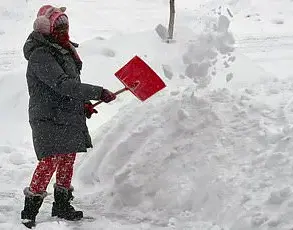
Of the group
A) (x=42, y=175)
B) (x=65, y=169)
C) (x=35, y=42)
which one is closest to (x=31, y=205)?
(x=42, y=175)

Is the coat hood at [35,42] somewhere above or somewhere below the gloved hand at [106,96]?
above

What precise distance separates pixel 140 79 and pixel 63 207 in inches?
44.1

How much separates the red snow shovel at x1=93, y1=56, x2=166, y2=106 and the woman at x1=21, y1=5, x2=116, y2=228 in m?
0.34

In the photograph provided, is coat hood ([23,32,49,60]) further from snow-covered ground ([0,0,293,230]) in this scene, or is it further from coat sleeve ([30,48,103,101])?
snow-covered ground ([0,0,293,230])

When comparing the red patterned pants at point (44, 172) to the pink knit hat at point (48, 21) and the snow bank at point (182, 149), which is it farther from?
the pink knit hat at point (48, 21)

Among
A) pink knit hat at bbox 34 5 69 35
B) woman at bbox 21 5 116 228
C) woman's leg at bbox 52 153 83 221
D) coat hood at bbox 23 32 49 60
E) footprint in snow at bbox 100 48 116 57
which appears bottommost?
footprint in snow at bbox 100 48 116 57

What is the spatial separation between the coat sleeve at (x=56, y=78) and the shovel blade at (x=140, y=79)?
1.60ft

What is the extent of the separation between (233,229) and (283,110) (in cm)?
146

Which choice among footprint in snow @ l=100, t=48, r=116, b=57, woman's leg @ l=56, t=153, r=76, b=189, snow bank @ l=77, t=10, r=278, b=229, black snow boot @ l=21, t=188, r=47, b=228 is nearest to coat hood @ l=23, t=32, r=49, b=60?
woman's leg @ l=56, t=153, r=76, b=189

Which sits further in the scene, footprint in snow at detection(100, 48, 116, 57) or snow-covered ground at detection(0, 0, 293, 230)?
footprint in snow at detection(100, 48, 116, 57)

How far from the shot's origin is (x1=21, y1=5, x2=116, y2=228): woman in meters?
3.71

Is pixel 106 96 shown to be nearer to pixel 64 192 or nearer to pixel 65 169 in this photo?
pixel 65 169

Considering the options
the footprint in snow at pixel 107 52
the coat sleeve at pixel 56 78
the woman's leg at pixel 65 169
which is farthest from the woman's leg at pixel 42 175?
the footprint in snow at pixel 107 52

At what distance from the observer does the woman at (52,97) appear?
3711mm
